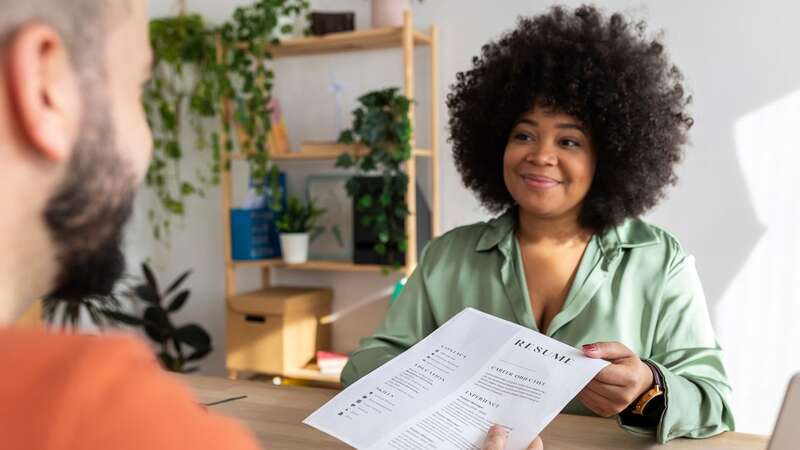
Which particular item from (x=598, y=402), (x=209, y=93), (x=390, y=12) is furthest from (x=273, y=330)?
(x=598, y=402)

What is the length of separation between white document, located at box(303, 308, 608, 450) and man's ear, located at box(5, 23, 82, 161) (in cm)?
67

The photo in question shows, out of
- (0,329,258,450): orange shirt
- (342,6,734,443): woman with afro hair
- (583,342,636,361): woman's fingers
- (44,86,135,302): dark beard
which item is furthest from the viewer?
(342,6,734,443): woman with afro hair

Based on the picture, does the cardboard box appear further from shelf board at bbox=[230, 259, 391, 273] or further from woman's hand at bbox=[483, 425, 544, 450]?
woman's hand at bbox=[483, 425, 544, 450]

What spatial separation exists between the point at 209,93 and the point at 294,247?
836 millimetres

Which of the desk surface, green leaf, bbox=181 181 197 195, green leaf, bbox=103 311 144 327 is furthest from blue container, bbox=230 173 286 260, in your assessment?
the desk surface

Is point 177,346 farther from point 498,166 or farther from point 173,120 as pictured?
point 498,166

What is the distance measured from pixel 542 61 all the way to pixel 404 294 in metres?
0.61

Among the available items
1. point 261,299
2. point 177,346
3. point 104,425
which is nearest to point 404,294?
point 104,425

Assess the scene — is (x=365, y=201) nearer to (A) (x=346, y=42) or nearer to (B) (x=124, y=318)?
(A) (x=346, y=42)

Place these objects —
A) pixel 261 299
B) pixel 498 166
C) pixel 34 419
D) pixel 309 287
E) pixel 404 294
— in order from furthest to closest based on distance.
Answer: pixel 309 287 < pixel 261 299 < pixel 498 166 < pixel 404 294 < pixel 34 419

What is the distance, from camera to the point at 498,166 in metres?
1.88

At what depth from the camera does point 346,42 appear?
10.6 ft

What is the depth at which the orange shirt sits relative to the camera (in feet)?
1.16

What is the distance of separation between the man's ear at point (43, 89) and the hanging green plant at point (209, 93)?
2.89 m
